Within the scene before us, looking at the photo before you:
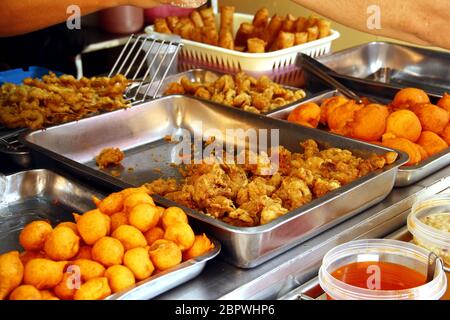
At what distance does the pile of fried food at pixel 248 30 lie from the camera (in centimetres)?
276

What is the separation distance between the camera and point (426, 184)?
179cm

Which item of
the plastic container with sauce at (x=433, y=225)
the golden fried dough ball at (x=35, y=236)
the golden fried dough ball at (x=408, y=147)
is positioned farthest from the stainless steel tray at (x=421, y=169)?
the golden fried dough ball at (x=35, y=236)

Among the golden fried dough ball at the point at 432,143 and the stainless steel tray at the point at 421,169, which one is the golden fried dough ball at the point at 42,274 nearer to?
the stainless steel tray at the point at 421,169

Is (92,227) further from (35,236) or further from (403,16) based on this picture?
(403,16)

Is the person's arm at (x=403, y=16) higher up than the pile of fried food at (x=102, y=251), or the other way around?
the person's arm at (x=403, y=16)

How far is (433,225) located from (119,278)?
0.79 metres

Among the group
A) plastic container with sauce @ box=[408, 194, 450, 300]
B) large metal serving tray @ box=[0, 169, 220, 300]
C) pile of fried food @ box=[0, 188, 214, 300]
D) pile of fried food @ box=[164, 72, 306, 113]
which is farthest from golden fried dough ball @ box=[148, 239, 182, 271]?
pile of fried food @ box=[164, 72, 306, 113]

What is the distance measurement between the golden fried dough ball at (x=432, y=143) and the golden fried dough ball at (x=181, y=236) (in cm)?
95

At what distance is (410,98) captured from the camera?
218cm

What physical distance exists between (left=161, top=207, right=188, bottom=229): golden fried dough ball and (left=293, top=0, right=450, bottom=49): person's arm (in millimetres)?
671

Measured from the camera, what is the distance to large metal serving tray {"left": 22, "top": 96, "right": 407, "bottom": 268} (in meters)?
1.37

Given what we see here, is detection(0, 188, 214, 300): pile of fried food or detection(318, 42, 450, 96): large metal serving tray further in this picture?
detection(318, 42, 450, 96): large metal serving tray

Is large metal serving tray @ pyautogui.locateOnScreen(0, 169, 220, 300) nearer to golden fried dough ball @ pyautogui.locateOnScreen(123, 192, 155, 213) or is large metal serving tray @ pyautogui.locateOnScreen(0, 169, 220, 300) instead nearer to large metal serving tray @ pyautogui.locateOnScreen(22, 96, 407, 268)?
large metal serving tray @ pyautogui.locateOnScreen(22, 96, 407, 268)

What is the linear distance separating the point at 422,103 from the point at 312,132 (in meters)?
0.48
